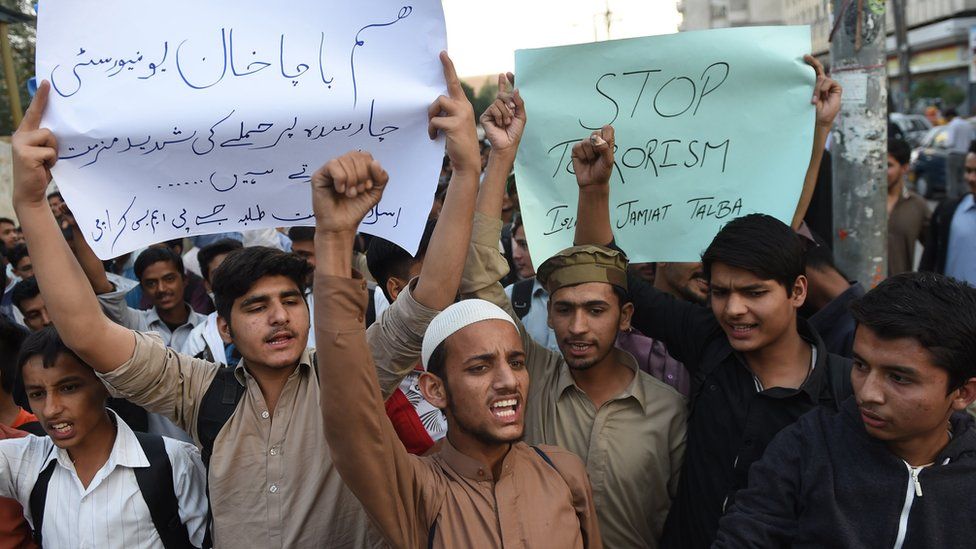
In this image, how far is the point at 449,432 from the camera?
251 centimetres

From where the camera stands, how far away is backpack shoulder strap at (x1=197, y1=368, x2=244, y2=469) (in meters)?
2.64

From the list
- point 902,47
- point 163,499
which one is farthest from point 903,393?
point 902,47

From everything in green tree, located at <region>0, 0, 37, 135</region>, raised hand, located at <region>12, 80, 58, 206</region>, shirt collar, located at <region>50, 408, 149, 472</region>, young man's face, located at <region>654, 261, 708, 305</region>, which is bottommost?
shirt collar, located at <region>50, 408, 149, 472</region>

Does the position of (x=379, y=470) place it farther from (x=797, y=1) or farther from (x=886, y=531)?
(x=797, y=1)

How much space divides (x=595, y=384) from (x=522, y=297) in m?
1.22

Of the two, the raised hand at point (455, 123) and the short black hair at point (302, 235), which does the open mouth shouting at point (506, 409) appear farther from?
the short black hair at point (302, 235)

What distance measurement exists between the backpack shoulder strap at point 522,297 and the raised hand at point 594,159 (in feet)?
3.34

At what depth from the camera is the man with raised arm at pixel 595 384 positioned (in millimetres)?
2889

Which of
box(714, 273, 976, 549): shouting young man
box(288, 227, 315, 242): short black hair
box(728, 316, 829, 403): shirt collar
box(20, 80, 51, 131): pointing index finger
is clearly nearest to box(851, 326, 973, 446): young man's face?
box(714, 273, 976, 549): shouting young man

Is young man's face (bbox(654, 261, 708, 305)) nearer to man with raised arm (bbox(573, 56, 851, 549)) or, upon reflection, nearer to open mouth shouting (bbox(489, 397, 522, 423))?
man with raised arm (bbox(573, 56, 851, 549))

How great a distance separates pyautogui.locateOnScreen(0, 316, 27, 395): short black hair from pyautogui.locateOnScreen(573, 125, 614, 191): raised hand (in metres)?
2.24

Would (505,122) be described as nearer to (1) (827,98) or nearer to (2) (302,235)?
(1) (827,98)

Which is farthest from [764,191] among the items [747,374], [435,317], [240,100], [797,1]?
[797,1]

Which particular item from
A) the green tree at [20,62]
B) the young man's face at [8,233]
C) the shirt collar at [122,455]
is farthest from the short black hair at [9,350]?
the green tree at [20,62]
